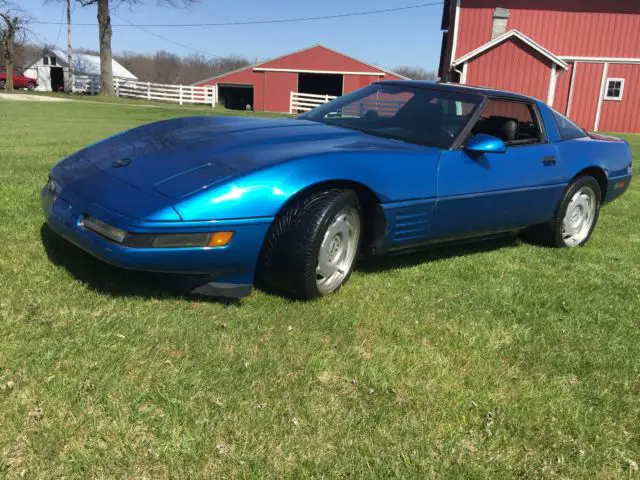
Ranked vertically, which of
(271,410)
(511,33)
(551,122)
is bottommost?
(271,410)

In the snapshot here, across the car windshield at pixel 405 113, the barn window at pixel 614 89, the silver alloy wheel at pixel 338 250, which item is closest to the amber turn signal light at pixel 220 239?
the silver alloy wheel at pixel 338 250

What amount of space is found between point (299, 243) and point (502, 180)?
71.8 inches

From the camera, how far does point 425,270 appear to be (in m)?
4.00

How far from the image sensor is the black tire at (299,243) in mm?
2971

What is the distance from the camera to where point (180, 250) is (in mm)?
2709

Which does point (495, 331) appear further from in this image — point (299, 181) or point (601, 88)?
point (601, 88)

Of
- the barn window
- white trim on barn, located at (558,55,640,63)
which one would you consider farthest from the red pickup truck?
the barn window

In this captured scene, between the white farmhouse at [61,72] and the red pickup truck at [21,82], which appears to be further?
the red pickup truck at [21,82]

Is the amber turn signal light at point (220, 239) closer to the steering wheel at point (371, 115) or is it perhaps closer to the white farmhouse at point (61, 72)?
the steering wheel at point (371, 115)

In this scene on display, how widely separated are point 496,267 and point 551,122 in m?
1.44

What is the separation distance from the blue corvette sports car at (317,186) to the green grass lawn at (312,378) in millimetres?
300

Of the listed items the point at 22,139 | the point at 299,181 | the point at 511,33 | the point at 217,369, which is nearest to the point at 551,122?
the point at 299,181

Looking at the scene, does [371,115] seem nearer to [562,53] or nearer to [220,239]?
[220,239]

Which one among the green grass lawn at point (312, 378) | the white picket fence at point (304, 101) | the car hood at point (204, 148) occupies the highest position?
the white picket fence at point (304, 101)
